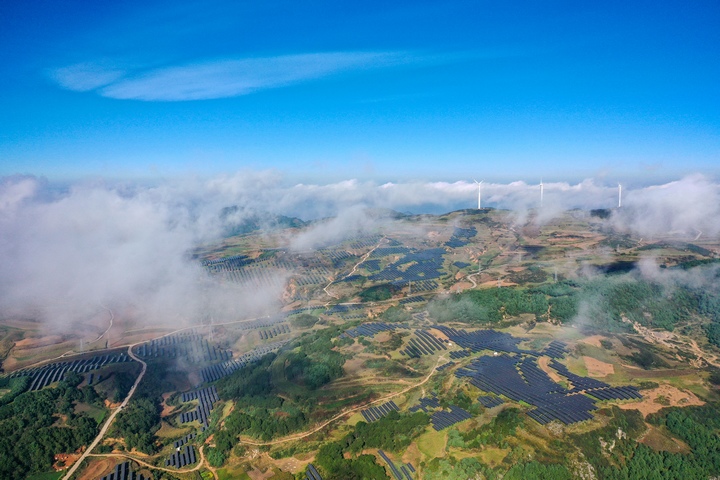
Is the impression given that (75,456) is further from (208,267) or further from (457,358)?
(208,267)

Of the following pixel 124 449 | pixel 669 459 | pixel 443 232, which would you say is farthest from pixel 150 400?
pixel 443 232

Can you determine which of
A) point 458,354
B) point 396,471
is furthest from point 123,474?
point 458,354

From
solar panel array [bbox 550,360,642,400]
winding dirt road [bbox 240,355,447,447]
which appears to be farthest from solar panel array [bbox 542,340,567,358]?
winding dirt road [bbox 240,355,447,447]

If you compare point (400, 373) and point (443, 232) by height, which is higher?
point (443, 232)

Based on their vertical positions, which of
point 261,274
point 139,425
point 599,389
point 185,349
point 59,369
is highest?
point 261,274

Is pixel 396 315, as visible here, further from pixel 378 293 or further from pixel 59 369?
pixel 59 369
